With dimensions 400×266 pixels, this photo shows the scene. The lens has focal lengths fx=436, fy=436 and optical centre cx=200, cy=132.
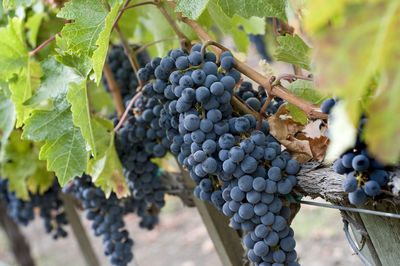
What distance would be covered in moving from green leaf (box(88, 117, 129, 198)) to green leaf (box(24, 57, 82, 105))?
147 mm

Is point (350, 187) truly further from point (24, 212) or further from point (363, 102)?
point (24, 212)

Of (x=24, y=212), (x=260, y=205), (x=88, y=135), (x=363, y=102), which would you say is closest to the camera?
(x=363, y=102)

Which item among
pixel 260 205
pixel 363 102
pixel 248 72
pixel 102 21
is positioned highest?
pixel 102 21

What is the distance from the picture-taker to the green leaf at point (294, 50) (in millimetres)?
783

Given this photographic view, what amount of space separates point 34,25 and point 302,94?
3.21ft

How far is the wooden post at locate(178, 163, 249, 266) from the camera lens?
1.18 metres

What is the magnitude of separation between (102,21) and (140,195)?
0.51m

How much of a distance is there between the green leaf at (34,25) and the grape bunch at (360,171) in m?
1.10

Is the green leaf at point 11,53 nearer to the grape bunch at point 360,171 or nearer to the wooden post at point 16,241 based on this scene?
the grape bunch at point 360,171

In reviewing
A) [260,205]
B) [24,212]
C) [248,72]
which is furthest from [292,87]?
[24,212]

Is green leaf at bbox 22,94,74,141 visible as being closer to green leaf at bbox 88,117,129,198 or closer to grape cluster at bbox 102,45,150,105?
green leaf at bbox 88,117,129,198

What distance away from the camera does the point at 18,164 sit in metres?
1.67

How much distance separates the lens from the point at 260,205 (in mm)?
744

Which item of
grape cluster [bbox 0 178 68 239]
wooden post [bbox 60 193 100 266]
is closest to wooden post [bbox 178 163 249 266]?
grape cluster [bbox 0 178 68 239]
